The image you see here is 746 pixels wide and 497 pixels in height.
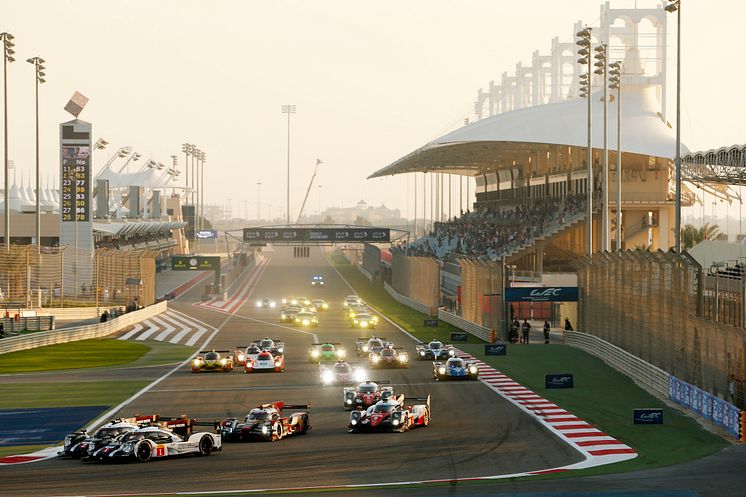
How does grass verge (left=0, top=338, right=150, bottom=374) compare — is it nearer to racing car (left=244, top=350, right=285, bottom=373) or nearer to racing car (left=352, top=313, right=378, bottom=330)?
racing car (left=244, top=350, right=285, bottom=373)

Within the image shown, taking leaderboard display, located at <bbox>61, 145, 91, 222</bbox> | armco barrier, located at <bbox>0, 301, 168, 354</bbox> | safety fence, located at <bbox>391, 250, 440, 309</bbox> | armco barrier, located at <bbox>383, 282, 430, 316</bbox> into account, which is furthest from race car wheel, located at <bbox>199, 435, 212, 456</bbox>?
leaderboard display, located at <bbox>61, 145, 91, 222</bbox>

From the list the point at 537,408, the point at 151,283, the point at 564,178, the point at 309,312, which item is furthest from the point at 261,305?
the point at 537,408

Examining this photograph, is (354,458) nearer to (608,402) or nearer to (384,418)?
(384,418)

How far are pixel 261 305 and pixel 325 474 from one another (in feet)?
251

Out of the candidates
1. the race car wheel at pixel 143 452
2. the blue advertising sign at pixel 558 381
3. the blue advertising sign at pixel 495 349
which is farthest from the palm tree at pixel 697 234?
the race car wheel at pixel 143 452

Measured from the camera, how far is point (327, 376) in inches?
1775

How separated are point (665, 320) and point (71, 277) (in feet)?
156

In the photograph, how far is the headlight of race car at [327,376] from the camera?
1772 inches

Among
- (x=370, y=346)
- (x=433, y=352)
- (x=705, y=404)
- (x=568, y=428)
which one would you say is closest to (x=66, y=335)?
(x=370, y=346)

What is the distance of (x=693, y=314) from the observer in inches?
1430

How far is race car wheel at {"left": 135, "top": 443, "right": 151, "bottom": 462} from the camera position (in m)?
27.4

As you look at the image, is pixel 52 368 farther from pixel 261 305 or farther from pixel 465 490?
pixel 261 305

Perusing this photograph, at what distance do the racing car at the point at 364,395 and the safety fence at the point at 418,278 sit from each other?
50817 mm

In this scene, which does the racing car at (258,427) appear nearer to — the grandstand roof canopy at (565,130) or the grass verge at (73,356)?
the grass verge at (73,356)
